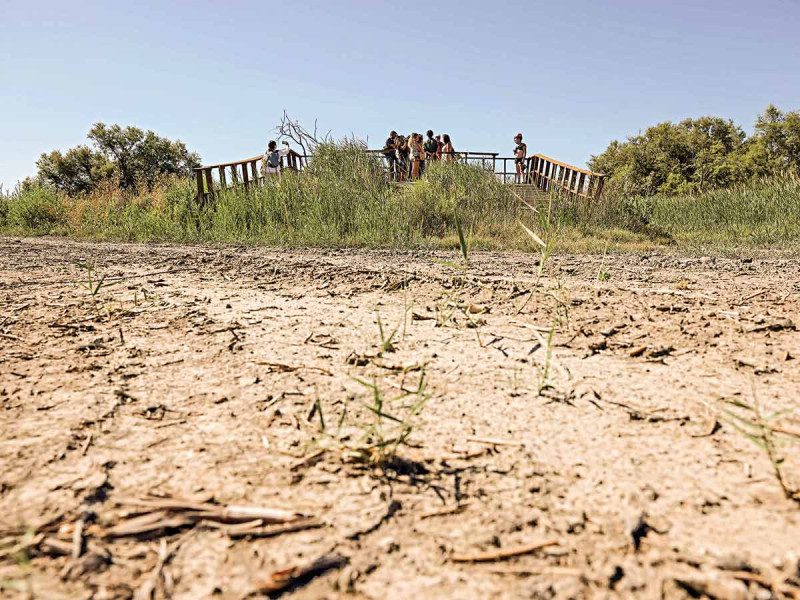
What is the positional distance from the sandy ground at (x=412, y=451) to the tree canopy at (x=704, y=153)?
34.6 m

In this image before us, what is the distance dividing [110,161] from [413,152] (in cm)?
3400

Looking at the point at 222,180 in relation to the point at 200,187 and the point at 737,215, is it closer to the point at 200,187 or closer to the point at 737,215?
the point at 200,187

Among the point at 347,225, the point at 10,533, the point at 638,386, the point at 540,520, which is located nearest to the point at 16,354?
the point at 10,533

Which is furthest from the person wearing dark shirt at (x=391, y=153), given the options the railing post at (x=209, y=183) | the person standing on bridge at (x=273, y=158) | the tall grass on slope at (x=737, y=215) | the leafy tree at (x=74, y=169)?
the leafy tree at (x=74, y=169)

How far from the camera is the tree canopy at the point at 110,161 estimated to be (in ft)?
123

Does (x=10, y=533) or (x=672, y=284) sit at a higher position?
(x=672, y=284)

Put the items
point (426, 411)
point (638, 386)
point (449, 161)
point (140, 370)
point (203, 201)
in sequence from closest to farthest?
point (426, 411) → point (638, 386) → point (140, 370) → point (203, 201) → point (449, 161)

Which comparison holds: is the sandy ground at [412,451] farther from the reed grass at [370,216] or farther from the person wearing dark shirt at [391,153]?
the person wearing dark shirt at [391,153]

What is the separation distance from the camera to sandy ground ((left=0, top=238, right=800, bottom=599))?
96cm

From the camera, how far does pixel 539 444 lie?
1438mm

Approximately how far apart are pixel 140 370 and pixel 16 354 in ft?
2.07

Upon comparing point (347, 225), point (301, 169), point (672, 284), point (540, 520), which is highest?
point (301, 169)

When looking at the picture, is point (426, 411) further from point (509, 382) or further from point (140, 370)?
point (140, 370)

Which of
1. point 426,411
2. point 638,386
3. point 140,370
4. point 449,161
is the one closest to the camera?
point 426,411
